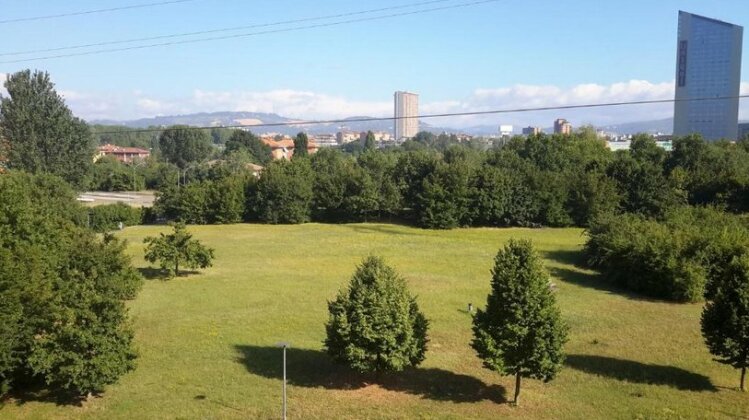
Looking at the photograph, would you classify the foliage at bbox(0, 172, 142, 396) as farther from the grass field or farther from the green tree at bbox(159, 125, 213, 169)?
the green tree at bbox(159, 125, 213, 169)

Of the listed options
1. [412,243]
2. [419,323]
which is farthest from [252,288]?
[412,243]

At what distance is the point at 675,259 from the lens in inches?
1342

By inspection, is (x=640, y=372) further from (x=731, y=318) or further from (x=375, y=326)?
(x=375, y=326)

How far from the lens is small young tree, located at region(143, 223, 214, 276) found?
34844mm

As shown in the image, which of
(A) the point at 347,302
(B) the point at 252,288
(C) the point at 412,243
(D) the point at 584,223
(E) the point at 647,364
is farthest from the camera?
(D) the point at 584,223

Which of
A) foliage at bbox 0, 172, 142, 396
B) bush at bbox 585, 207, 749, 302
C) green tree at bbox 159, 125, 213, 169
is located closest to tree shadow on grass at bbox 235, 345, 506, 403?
foliage at bbox 0, 172, 142, 396

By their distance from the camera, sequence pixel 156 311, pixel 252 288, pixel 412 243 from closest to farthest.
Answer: pixel 156 311, pixel 252 288, pixel 412 243

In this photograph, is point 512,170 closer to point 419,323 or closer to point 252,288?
point 252,288

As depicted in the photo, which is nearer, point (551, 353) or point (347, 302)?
point (551, 353)

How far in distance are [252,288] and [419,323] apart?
15667 millimetres

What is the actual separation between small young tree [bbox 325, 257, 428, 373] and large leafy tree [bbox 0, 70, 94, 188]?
49240mm

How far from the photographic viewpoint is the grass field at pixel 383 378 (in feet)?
57.5

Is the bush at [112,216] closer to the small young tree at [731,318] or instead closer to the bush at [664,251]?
the bush at [664,251]

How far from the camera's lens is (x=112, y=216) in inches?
2418
